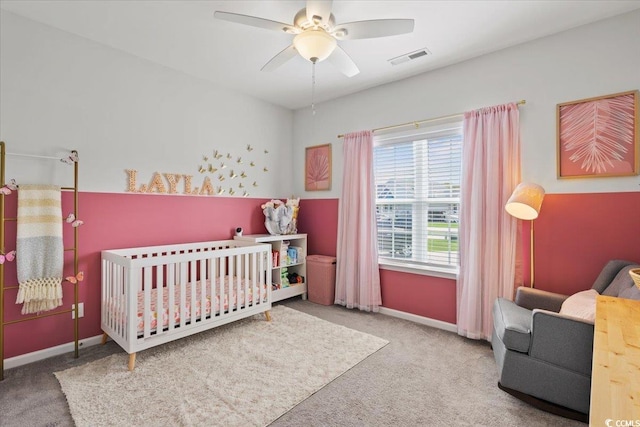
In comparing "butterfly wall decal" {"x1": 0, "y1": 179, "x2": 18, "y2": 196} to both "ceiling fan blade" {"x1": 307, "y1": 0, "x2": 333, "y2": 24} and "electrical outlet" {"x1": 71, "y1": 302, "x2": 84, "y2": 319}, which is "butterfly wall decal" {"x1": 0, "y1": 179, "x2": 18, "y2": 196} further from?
"ceiling fan blade" {"x1": 307, "y1": 0, "x2": 333, "y2": 24}

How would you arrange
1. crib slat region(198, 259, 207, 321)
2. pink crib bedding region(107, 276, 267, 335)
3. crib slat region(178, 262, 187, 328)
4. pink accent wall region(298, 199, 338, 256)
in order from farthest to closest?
1. pink accent wall region(298, 199, 338, 256)
2. crib slat region(198, 259, 207, 321)
3. crib slat region(178, 262, 187, 328)
4. pink crib bedding region(107, 276, 267, 335)

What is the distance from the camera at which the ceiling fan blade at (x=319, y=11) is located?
1741 mm

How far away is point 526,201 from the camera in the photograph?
7.32 feet

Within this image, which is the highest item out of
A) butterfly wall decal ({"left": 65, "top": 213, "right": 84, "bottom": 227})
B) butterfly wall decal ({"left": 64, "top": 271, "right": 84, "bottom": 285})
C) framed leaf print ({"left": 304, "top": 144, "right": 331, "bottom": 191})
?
framed leaf print ({"left": 304, "top": 144, "right": 331, "bottom": 191})

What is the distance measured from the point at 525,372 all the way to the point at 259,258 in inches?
89.8

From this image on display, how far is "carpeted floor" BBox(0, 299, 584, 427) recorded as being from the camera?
1701 mm

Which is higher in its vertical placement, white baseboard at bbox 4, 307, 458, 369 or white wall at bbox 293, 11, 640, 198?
white wall at bbox 293, 11, 640, 198

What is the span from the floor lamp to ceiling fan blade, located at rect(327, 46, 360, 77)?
5.12ft

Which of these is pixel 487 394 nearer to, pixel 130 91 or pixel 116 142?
pixel 116 142

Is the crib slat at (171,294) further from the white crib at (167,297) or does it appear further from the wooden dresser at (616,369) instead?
the wooden dresser at (616,369)

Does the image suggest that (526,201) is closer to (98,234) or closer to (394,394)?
(394,394)

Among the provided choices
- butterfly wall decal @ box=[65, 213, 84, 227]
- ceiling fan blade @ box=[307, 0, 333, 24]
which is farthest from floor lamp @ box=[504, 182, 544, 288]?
butterfly wall decal @ box=[65, 213, 84, 227]

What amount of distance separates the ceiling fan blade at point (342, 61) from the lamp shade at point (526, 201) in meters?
1.56

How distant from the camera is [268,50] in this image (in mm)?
2717
